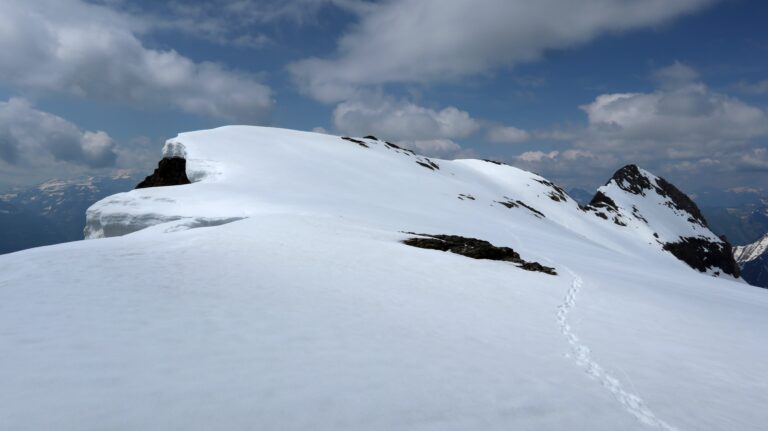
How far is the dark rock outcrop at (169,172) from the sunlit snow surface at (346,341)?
115 feet

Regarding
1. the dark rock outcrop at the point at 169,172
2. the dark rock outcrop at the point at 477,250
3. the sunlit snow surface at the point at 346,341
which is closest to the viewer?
the sunlit snow surface at the point at 346,341

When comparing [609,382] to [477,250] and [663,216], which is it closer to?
[477,250]

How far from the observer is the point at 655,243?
114875 millimetres

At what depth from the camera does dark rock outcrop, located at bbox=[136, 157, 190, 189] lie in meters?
53.4

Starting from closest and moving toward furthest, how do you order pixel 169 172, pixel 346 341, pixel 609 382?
pixel 609 382 < pixel 346 341 < pixel 169 172

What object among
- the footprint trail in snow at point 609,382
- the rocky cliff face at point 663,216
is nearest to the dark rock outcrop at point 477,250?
the footprint trail in snow at point 609,382

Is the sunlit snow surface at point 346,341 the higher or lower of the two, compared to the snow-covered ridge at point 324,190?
lower

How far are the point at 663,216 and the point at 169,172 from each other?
158483 mm

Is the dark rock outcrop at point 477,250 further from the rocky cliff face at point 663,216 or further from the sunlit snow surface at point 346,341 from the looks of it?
the rocky cliff face at point 663,216

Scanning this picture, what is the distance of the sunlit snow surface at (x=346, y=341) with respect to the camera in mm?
5676

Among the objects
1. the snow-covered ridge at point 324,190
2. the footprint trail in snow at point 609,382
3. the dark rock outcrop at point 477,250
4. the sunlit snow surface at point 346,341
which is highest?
the snow-covered ridge at point 324,190

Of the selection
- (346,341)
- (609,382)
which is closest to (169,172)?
(346,341)

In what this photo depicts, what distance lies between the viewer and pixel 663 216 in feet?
465

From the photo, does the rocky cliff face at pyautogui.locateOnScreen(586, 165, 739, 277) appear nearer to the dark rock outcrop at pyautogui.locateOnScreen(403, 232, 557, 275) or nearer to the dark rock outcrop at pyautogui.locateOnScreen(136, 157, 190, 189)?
the dark rock outcrop at pyautogui.locateOnScreen(403, 232, 557, 275)
